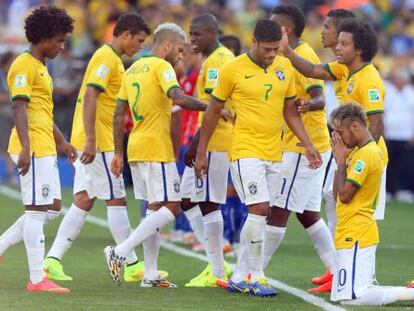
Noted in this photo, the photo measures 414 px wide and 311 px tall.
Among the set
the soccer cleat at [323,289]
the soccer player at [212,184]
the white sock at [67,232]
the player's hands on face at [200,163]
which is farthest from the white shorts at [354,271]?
the white sock at [67,232]

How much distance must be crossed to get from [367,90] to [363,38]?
18.8 inches

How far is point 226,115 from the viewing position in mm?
11633

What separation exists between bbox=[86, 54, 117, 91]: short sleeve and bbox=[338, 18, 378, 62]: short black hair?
229cm

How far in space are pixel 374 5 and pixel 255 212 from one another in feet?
62.1

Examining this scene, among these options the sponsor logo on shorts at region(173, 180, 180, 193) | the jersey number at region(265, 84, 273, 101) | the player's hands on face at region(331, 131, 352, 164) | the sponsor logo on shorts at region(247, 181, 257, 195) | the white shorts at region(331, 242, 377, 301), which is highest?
the jersey number at region(265, 84, 273, 101)

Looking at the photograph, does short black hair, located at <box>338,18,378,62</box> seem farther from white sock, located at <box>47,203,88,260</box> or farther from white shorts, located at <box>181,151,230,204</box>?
white sock, located at <box>47,203,88,260</box>

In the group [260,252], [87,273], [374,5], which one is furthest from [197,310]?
[374,5]

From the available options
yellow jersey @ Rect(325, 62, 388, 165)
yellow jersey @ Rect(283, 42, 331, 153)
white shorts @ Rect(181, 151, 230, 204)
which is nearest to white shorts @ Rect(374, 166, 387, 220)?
yellow jersey @ Rect(325, 62, 388, 165)

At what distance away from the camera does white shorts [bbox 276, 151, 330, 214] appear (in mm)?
11945

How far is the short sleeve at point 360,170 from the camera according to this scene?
10359 mm

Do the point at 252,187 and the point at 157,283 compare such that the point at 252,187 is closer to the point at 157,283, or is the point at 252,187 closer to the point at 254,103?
the point at 254,103

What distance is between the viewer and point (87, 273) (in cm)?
1277

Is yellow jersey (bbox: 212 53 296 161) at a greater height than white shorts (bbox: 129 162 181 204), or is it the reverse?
yellow jersey (bbox: 212 53 296 161)

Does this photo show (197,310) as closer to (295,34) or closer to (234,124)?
(234,124)
